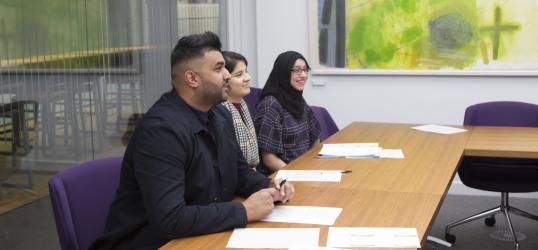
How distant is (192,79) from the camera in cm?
214

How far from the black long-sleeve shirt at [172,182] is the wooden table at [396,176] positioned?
0.22ft

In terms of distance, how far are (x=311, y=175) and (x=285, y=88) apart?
3.34ft

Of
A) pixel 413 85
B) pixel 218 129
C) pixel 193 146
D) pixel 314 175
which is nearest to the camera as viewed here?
pixel 193 146

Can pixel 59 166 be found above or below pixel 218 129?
below

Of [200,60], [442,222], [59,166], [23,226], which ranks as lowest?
[442,222]

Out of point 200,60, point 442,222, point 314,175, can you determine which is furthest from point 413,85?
point 200,60

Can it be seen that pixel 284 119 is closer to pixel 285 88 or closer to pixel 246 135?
pixel 285 88

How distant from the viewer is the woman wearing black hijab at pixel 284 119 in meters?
3.49

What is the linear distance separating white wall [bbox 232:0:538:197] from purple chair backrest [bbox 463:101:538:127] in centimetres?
77

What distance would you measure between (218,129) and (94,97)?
4.74ft

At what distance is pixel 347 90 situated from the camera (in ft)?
17.9

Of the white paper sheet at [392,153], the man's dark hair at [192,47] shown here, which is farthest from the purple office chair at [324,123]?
the man's dark hair at [192,47]

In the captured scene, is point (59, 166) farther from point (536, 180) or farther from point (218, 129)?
point (536, 180)

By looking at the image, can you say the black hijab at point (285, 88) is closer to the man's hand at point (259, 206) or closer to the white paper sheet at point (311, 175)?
the white paper sheet at point (311, 175)
